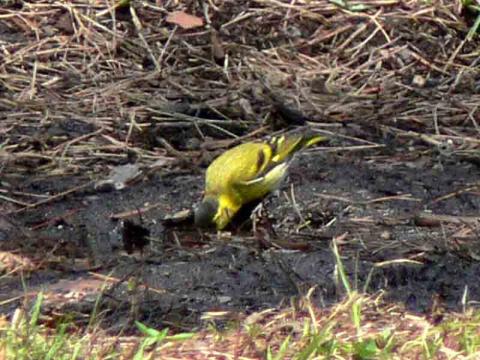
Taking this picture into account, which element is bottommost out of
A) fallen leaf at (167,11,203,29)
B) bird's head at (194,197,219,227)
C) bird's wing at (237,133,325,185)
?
bird's head at (194,197,219,227)

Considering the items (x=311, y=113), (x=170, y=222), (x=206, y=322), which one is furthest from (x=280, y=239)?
(x=311, y=113)

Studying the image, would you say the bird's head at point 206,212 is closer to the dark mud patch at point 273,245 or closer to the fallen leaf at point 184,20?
the dark mud patch at point 273,245

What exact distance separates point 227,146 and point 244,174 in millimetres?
441

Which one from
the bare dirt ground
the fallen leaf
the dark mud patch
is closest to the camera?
the dark mud patch

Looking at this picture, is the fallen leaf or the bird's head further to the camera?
the fallen leaf

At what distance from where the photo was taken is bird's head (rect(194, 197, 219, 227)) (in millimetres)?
6129

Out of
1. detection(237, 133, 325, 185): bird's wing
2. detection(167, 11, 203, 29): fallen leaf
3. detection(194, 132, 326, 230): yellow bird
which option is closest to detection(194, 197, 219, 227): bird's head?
detection(194, 132, 326, 230): yellow bird

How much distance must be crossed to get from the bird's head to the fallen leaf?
7.28 ft

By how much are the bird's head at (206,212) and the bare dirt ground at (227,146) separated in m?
0.06

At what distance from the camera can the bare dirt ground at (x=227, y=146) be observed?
504cm

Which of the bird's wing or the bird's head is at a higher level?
the bird's wing

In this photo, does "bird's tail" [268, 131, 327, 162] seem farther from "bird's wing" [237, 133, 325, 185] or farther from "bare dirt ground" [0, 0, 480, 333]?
"bare dirt ground" [0, 0, 480, 333]

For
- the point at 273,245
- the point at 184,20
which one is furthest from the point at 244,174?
the point at 184,20

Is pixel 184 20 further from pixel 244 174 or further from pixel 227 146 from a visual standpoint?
pixel 244 174
